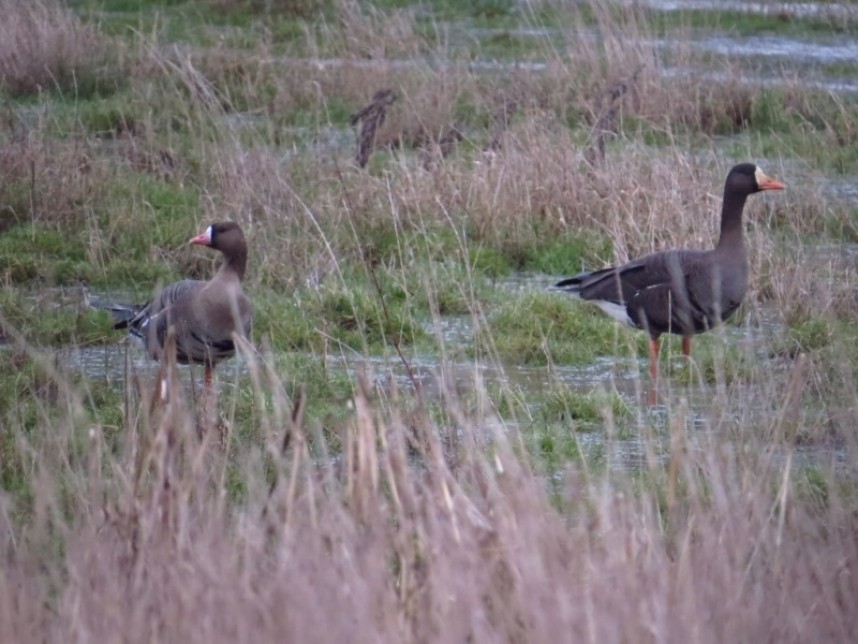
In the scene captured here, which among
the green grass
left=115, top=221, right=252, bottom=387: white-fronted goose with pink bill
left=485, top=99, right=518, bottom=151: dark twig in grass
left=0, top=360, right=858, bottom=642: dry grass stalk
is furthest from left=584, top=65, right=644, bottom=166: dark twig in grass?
left=0, top=360, right=858, bottom=642: dry grass stalk

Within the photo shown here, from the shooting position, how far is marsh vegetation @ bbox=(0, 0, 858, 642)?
3.50 metres

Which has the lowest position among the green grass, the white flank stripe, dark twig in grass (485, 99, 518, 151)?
the green grass

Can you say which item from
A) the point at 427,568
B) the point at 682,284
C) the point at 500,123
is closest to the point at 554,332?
the point at 682,284

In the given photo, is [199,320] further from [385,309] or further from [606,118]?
[606,118]

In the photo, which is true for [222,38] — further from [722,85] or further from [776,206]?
[776,206]

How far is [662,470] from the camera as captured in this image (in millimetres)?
5770

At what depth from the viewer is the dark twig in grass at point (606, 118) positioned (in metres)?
9.87

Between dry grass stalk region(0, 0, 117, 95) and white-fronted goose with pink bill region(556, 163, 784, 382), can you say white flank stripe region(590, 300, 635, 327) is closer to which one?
white-fronted goose with pink bill region(556, 163, 784, 382)

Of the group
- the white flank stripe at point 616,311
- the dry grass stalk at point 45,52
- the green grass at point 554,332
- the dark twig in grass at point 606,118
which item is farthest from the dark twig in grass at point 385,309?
the dry grass stalk at point 45,52

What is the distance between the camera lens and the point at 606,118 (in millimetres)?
10625

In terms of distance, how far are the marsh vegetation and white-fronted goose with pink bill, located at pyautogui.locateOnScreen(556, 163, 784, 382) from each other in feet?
0.64

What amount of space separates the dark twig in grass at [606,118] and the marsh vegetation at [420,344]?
57 millimetres

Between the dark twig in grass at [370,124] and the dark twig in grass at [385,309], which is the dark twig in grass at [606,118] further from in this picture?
the dark twig in grass at [385,309]

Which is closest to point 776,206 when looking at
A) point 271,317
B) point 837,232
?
point 837,232
